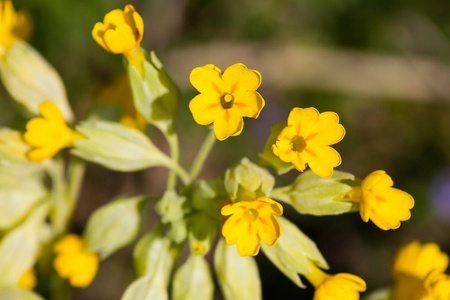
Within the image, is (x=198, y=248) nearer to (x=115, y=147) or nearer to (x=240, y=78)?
(x=115, y=147)

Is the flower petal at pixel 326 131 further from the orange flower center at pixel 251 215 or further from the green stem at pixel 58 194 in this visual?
the green stem at pixel 58 194

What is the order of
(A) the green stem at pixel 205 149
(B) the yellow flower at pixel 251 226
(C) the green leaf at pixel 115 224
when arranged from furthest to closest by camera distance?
(C) the green leaf at pixel 115 224, (A) the green stem at pixel 205 149, (B) the yellow flower at pixel 251 226

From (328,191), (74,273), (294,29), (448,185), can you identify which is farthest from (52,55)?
(448,185)

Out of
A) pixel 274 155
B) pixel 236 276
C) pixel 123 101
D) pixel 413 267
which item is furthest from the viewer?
pixel 123 101

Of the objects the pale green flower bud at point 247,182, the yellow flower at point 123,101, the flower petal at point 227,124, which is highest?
the flower petal at point 227,124

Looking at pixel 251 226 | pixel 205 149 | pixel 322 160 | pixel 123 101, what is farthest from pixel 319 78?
pixel 251 226

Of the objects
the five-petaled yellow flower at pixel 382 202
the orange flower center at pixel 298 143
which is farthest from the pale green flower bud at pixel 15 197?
the five-petaled yellow flower at pixel 382 202

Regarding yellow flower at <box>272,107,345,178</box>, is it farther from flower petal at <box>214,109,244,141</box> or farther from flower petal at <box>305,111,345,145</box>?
flower petal at <box>214,109,244,141</box>
